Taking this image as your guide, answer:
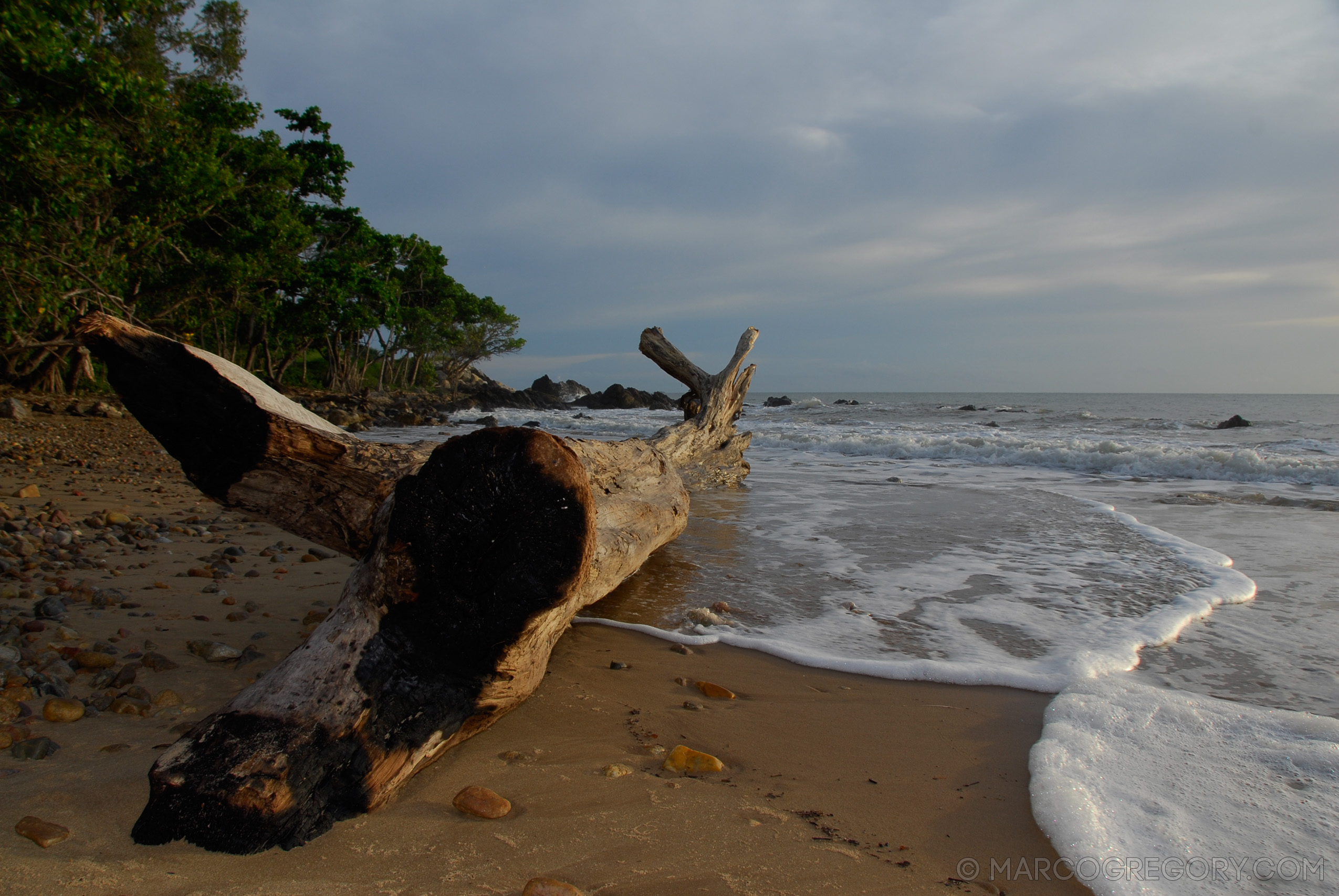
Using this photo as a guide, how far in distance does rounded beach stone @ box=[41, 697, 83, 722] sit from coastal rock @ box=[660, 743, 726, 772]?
1.73m

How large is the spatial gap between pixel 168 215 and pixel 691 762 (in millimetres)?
14466

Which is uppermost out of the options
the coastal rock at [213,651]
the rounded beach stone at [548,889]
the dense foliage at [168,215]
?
the dense foliage at [168,215]

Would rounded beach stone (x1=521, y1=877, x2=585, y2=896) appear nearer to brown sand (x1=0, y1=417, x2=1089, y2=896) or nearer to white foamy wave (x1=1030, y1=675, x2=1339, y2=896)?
brown sand (x1=0, y1=417, x2=1089, y2=896)

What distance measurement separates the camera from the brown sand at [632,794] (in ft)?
4.77

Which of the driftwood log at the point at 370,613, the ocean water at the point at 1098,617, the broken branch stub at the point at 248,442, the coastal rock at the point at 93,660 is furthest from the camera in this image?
the coastal rock at the point at 93,660

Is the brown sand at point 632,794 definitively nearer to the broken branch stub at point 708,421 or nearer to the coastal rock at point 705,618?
the coastal rock at point 705,618

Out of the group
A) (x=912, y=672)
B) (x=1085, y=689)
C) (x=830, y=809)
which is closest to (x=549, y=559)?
(x=830, y=809)

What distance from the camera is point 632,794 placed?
183cm

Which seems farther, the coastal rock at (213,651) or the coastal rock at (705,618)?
the coastal rock at (705,618)

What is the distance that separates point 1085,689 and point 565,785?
2.04m

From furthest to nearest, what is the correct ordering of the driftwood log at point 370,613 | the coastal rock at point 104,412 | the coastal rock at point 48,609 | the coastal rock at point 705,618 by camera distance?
the coastal rock at point 104,412 → the coastal rock at point 705,618 → the coastal rock at point 48,609 → the driftwood log at point 370,613

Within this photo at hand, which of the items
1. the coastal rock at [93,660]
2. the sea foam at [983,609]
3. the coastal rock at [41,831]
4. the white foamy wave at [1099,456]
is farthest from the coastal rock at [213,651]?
the white foamy wave at [1099,456]

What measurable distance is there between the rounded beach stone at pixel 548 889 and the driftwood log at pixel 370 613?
0.52m

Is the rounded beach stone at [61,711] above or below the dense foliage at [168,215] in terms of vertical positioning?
below
